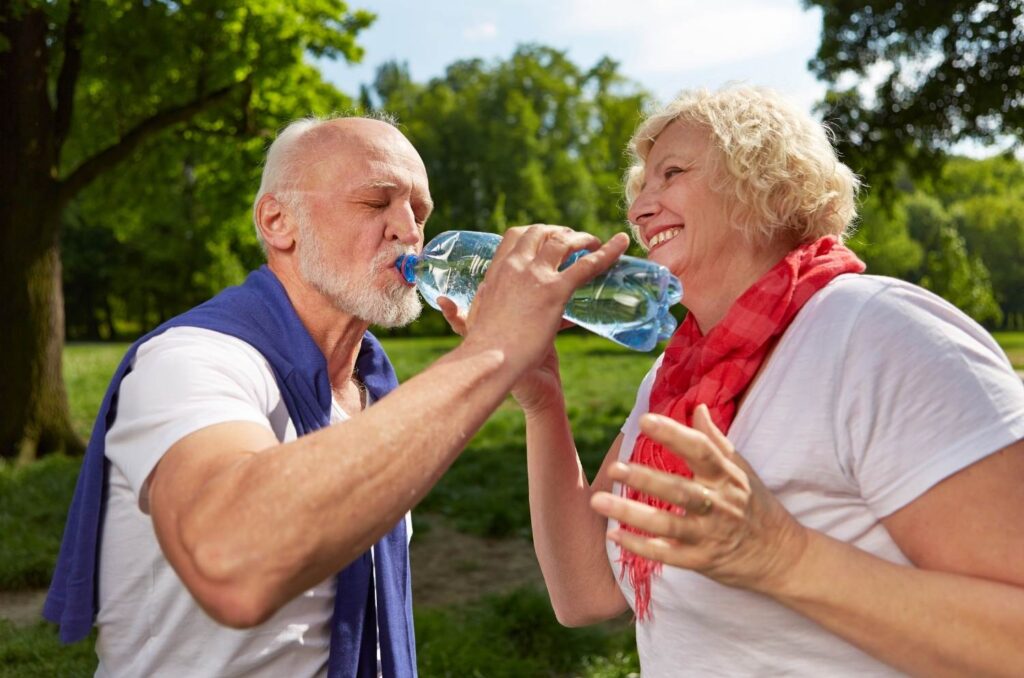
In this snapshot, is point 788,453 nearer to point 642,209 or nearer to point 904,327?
point 904,327

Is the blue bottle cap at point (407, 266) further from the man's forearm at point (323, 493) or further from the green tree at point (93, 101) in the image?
the green tree at point (93, 101)

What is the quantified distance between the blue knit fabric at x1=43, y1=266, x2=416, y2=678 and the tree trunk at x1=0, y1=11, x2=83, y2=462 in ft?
27.4

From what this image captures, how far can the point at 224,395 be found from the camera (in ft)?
6.30

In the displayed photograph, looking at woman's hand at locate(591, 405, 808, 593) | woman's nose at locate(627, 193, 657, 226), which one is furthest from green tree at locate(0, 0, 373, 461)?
woman's hand at locate(591, 405, 808, 593)

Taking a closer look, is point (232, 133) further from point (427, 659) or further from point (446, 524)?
point (427, 659)

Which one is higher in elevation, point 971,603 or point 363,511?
point 363,511

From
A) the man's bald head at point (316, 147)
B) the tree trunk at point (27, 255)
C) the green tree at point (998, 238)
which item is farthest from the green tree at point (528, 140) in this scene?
the man's bald head at point (316, 147)

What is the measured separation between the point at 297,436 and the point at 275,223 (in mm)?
697

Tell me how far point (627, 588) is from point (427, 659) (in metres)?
2.94

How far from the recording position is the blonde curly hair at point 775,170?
2.32 m

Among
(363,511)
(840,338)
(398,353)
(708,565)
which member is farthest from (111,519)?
(398,353)

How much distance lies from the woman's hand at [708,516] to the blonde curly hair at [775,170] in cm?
86

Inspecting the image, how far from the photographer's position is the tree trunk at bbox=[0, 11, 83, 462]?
9.85 m

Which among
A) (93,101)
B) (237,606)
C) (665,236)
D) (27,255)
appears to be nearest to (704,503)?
(237,606)
